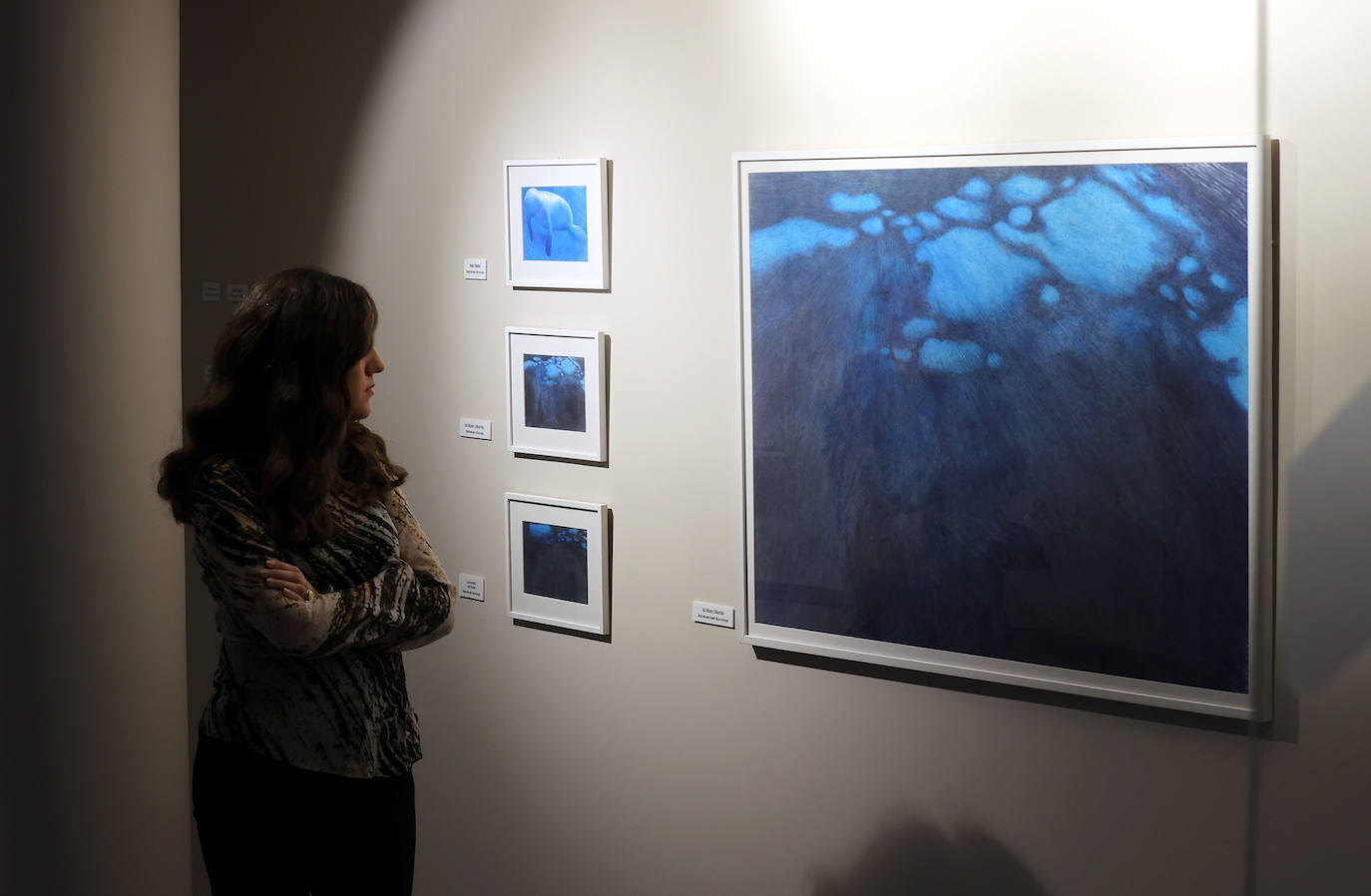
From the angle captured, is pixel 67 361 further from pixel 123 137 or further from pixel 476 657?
pixel 476 657

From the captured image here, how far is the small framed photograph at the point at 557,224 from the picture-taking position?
3.69 meters

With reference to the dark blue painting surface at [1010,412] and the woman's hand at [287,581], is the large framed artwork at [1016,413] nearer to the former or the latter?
the dark blue painting surface at [1010,412]

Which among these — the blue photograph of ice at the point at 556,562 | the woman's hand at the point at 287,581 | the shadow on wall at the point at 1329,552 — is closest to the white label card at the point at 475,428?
the blue photograph of ice at the point at 556,562

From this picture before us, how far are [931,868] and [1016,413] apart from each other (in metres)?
1.29

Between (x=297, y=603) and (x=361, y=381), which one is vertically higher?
(x=361, y=381)

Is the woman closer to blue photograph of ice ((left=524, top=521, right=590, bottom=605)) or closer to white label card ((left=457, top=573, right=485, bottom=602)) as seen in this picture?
blue photograph of ice ((left=524, top=521, right=590, bottom=605))

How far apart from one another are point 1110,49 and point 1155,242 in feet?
1.56

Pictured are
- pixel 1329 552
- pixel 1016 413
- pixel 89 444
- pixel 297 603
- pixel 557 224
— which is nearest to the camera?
pixel 297 603

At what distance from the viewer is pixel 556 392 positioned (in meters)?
3.84

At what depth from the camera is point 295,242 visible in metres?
4.44

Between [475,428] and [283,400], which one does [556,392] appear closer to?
[475,428]

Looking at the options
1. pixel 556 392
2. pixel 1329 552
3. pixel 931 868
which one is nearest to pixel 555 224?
pixel 556 392

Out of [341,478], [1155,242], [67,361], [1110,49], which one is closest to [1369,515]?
[1155,242]

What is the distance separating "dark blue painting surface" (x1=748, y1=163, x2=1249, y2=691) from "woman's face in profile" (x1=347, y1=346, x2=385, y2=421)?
118 centimetres
